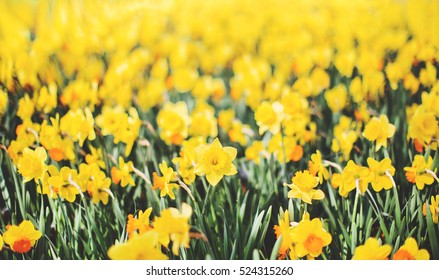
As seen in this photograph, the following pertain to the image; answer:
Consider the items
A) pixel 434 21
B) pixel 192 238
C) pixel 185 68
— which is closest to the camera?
pixel 192 238

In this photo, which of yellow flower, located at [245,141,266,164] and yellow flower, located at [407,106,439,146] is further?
yellow flower, located at [245,141,266,164]

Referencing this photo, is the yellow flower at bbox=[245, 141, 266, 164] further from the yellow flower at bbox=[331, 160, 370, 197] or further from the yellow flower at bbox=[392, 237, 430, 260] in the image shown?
the yellow flower at bbox=[392, 237, 430, 260]

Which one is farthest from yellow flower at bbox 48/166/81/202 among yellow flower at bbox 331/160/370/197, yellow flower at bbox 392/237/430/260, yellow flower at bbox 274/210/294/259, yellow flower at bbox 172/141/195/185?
yellow flower at bbox 392/237/430/260

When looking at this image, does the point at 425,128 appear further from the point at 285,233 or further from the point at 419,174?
the point at 285,233

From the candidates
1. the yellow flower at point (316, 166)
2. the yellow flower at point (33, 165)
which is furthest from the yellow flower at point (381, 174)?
the yellow flower at point (33, 165)

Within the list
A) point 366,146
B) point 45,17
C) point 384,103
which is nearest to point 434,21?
point 384,103

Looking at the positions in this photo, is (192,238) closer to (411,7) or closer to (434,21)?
(434,21)

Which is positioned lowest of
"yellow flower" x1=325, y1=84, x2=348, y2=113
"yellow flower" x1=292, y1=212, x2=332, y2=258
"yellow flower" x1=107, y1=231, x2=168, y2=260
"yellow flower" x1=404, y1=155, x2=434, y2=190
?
"yellow flower" x1=292, y1=212, x2=332, y2=258
